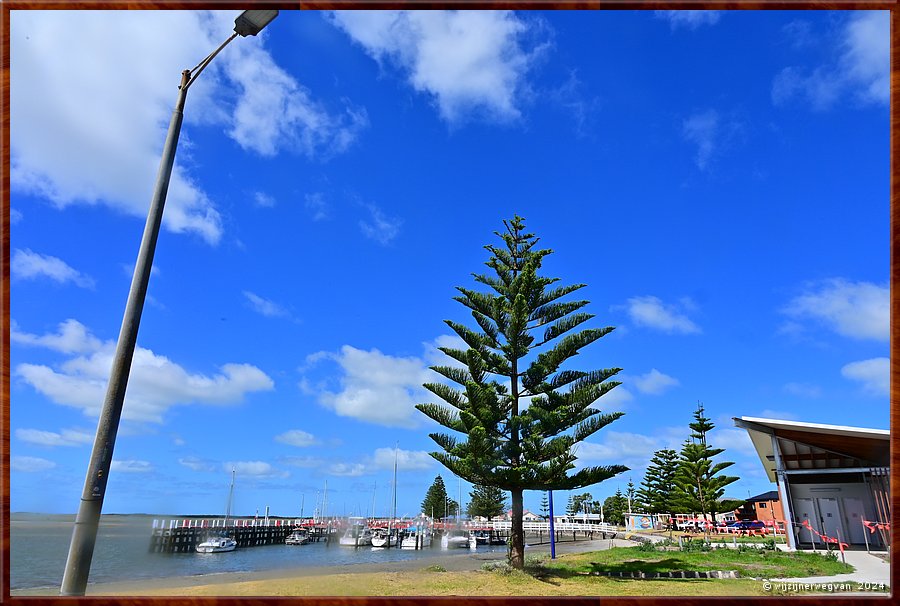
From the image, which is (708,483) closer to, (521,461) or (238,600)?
(521,461)

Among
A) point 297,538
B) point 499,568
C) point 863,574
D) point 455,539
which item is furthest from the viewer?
point 297,538

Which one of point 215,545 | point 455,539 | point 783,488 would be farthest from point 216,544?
point 783,488

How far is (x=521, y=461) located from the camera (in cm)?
831

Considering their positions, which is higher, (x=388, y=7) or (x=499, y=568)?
(x=388, y=7)

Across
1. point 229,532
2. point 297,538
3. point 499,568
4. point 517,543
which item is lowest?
point 297,538

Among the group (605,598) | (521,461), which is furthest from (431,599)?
(521,461)

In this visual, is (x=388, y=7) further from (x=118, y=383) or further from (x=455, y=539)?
(x=455, y=539)

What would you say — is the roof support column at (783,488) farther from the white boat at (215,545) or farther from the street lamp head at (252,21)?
the white boat at (215,545)

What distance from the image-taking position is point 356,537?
32469mm

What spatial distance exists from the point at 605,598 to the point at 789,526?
12.1 m

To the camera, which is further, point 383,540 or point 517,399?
point 383,540

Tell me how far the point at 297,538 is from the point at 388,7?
37.3 m

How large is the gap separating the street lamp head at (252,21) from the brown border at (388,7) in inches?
4.2

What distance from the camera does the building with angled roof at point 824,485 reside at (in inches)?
456
